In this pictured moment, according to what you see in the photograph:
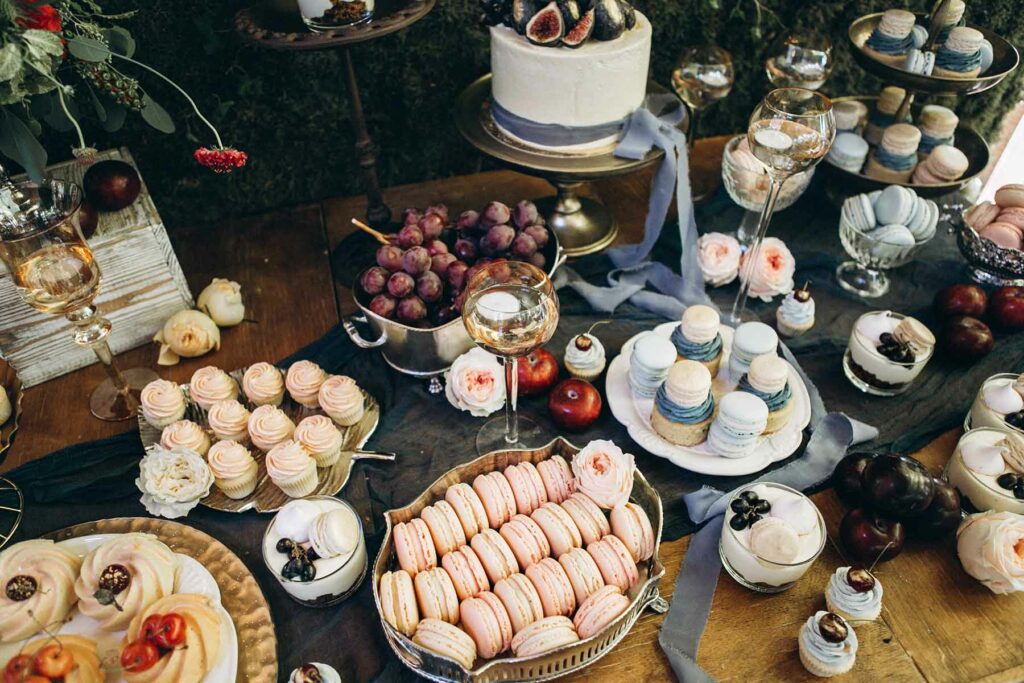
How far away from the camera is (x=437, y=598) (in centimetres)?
85

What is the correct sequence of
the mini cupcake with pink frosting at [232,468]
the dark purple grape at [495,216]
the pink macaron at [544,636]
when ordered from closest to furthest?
the pink macaron at [544,636], the mini cupcake with pink frosting at [232,468], the dark purple grape at [495,216]

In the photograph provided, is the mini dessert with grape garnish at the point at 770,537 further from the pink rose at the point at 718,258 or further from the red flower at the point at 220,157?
the red flower at the point at 220,157

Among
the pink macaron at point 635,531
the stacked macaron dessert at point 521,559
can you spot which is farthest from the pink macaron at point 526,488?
the pink macaron at point 635,531

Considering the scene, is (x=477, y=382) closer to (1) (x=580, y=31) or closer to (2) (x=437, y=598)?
(2) (x=437, y=598)

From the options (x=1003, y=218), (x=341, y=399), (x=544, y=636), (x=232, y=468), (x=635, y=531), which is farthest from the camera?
(x=1003, y=218)

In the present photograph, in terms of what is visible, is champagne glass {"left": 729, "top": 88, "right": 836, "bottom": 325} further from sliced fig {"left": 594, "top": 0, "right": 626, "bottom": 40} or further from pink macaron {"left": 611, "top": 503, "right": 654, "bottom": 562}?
pink macaron {"left": 611, "top": 503, "right": 654, "bottom": 562}

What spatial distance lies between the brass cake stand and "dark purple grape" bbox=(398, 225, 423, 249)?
0.25 meters

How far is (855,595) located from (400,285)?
2.49 ft

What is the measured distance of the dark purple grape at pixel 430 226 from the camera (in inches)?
47.8

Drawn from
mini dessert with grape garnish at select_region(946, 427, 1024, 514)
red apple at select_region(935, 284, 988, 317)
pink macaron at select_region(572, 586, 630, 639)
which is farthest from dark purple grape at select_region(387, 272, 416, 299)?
red apple at select_region(935, 284, 988, 317)

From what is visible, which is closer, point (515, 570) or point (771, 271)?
point (515, 570)

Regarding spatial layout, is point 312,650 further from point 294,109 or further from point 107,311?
point 294,109

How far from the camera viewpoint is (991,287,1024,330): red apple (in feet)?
4.27

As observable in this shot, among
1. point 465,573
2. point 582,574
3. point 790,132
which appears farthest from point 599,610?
point 790,132
